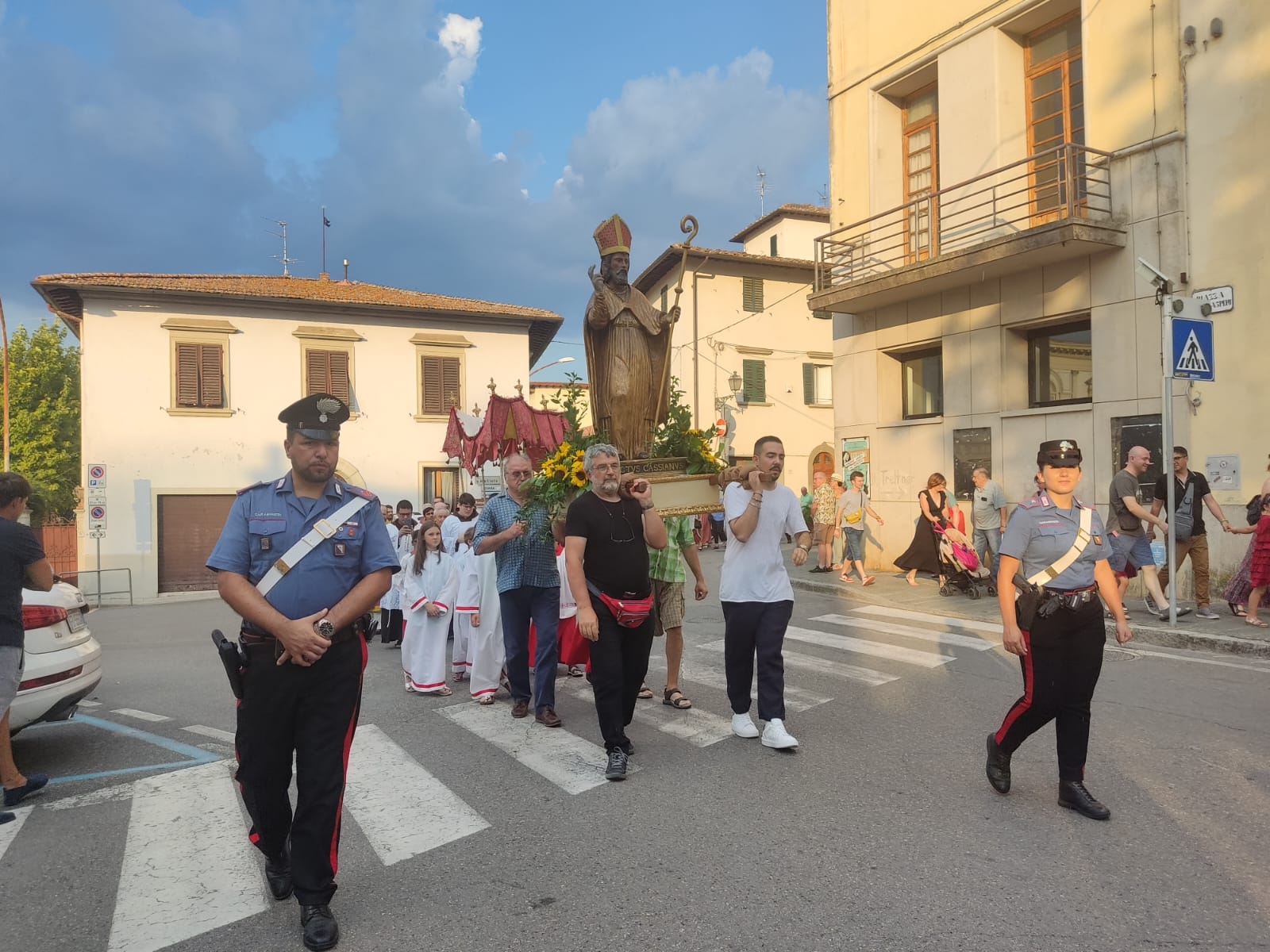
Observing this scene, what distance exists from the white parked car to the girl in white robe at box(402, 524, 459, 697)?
93.9 inches

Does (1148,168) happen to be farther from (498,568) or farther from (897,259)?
(498,568)

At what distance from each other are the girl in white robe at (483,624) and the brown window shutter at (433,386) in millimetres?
18867

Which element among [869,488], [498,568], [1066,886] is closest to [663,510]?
[498,568]

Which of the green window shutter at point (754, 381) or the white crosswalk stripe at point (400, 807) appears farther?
the green window shutter at point (754, 381)

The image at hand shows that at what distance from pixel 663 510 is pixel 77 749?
436 cm

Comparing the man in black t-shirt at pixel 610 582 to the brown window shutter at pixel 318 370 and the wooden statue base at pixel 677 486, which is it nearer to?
the wooden statue base at pixel 677 486

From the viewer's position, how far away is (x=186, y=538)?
917 inches

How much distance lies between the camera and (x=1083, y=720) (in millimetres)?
4250

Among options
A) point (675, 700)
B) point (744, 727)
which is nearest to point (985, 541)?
point (675, 700)

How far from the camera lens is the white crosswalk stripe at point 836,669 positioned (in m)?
7.45

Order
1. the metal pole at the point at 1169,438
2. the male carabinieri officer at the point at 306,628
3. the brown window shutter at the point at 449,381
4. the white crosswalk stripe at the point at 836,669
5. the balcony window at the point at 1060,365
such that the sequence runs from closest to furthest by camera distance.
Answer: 1. the male carabinieri officer at the point at 306,628
2. the white crosswalk stripe at the point at 836,669
3. the metal pole at the point at 1169,438
4. the balcony window at the point at 1060,365
5. the brown window shutter at the point at 449,381

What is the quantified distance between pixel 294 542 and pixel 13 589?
7.93 ft

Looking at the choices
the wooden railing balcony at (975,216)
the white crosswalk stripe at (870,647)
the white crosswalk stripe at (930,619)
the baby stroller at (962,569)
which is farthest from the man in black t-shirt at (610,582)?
the wooden railing balcony at (975,216)

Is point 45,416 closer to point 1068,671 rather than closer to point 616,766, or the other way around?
point 616,766
